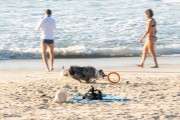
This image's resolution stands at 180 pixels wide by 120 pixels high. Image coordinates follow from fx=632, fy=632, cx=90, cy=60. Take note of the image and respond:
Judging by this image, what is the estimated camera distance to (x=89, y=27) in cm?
2094

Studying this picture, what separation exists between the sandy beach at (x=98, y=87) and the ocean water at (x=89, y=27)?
7.60 ft

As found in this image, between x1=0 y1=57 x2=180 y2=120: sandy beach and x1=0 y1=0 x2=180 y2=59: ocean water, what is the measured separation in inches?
91.2

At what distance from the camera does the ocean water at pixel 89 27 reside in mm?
16781

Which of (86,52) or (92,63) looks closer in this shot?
(92,63)

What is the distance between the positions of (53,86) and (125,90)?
1.27m

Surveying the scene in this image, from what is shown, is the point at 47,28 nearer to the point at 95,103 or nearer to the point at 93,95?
the point at 93,95

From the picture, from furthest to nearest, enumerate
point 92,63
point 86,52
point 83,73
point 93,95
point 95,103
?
1. point 86,52
2. point 92,63
3. point 83,73
4. point 93,95
5. point 95,103

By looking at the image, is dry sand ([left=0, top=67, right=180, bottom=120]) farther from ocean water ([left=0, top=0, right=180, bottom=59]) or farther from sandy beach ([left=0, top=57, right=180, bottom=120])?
ocean water ([left=0, top=0, right=180, bottom=59])

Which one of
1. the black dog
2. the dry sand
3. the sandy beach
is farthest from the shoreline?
the black dog

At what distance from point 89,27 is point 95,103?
478 inches

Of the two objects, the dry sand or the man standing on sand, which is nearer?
the dry sand

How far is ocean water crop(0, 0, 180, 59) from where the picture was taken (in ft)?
55.1

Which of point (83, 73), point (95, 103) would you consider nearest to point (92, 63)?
point (83, 73)

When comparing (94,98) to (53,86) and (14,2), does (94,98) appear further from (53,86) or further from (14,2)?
(14,2)
